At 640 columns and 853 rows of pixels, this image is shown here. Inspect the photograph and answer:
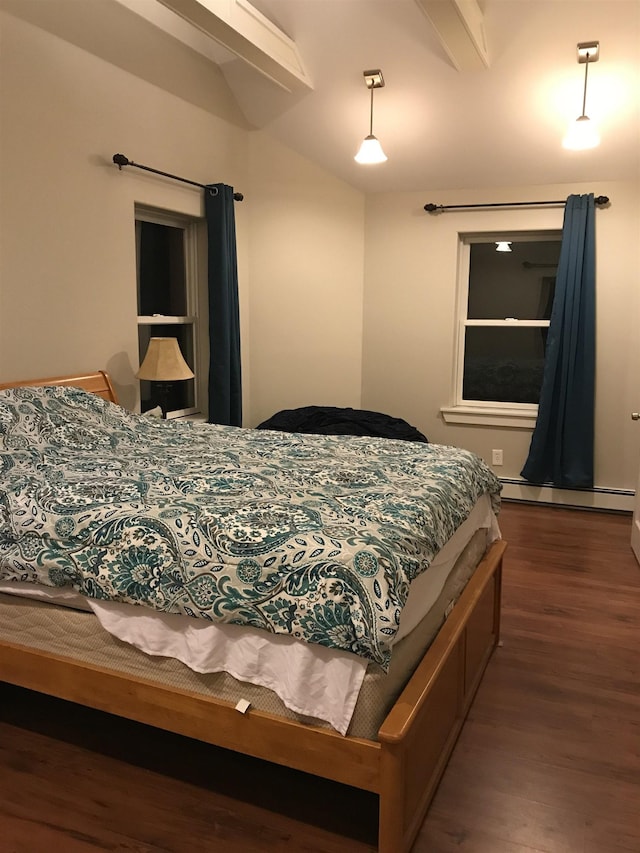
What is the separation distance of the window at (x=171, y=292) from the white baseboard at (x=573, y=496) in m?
2.33

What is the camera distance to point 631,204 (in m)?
4.48

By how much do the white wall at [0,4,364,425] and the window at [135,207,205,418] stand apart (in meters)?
0.23

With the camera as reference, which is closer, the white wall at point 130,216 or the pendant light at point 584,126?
the white wall at point 130,216

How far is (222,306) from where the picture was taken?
4.27 m

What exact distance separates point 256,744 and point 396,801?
0.37 m

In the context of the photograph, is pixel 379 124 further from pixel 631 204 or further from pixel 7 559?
pixel 7 559

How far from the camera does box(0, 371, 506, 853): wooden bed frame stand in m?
1.62

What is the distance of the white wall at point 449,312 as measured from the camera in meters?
4.57

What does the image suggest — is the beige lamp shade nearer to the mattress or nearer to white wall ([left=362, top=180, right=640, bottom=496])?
the mattress

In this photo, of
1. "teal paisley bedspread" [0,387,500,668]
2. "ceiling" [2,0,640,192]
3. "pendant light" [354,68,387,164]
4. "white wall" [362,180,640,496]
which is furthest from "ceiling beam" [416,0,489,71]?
"teal paisley bedspread" [0,387,500,668]

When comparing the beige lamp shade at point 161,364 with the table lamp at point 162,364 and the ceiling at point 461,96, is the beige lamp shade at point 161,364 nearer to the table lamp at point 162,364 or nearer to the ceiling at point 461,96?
the table lamp at point 162,364

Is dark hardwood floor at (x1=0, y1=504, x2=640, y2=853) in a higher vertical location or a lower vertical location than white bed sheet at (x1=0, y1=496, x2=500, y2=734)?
lower

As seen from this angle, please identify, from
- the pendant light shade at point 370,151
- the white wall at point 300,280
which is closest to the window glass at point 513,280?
the white wall at point 300,280

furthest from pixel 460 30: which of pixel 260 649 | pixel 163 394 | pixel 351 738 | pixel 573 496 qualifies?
pixel 573 496
